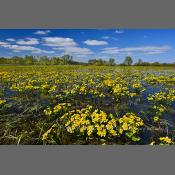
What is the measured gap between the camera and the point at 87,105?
20.1 feet

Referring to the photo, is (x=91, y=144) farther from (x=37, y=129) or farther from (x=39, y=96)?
(x=39, y=96)

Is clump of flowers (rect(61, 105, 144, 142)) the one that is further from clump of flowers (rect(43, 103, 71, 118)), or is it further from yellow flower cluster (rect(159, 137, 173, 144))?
yellow flower cluster (rect(159, 137, 173, 144))

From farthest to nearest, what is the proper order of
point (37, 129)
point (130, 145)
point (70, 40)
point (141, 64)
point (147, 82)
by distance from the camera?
point (147, 82)
point (141, 64)
point (70, 40)
point (37, 129)
point (130, 145)

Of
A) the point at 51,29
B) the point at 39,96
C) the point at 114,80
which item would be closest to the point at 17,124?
the point at 39,96

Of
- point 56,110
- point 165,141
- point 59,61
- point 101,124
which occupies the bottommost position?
point 165,141

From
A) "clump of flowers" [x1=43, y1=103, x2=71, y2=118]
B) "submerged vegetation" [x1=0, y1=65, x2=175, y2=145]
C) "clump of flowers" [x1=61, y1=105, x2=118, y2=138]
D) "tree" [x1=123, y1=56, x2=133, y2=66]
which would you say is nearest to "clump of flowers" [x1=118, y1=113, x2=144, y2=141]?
"submerged vegetation" [x1=0, y1=65, x2=175, y2=145]

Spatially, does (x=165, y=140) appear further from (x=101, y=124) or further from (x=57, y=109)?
(x=57, y=109)

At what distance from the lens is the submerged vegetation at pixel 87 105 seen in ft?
17.7

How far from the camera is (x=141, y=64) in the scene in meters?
6.98

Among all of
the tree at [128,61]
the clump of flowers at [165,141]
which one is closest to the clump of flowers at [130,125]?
the clump of flowers at [165,141]

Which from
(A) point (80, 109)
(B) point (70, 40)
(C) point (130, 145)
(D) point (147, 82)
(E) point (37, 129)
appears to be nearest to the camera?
(C) point (130, 145)

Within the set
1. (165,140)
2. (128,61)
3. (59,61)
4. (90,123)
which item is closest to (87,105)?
(90,123)

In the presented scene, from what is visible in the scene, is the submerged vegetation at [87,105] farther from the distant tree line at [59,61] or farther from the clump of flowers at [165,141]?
the distant tree line at [59,61]

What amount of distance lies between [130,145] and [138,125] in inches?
18.2
